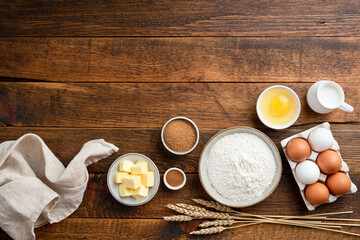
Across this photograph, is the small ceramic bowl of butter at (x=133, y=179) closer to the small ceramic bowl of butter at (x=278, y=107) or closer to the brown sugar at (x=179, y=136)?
the brown sugar at (x=179, y=136)

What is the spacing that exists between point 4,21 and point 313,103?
57.7 inches

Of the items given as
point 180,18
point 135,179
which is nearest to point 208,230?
point 135,179

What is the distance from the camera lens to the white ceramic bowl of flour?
1258mm

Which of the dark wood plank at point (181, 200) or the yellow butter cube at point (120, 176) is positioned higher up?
the yellow butter cube at point (120, 176)

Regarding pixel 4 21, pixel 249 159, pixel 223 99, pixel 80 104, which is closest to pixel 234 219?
pixel 249 159

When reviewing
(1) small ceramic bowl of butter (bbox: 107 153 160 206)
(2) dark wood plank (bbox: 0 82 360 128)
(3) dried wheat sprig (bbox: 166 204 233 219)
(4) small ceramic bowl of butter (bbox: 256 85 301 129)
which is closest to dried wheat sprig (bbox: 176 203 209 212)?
(3) dried wheat sprig (bbox: 166 204 233 219)

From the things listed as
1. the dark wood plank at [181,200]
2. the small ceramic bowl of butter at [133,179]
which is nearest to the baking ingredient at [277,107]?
the dark wood plank at [181,200]

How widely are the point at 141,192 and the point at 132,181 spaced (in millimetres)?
63

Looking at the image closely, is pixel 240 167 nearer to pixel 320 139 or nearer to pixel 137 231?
pixel 320 139

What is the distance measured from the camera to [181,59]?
1408 millimetres

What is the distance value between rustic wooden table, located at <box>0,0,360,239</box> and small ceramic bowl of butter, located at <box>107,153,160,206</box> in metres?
0.07

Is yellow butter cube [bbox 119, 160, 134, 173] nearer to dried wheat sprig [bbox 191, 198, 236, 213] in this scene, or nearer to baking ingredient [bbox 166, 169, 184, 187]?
A: baking ingredient [bbox 166, 169, 184, 187]

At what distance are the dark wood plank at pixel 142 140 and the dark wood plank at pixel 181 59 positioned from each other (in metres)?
0.24

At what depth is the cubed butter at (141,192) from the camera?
50.3 inches
